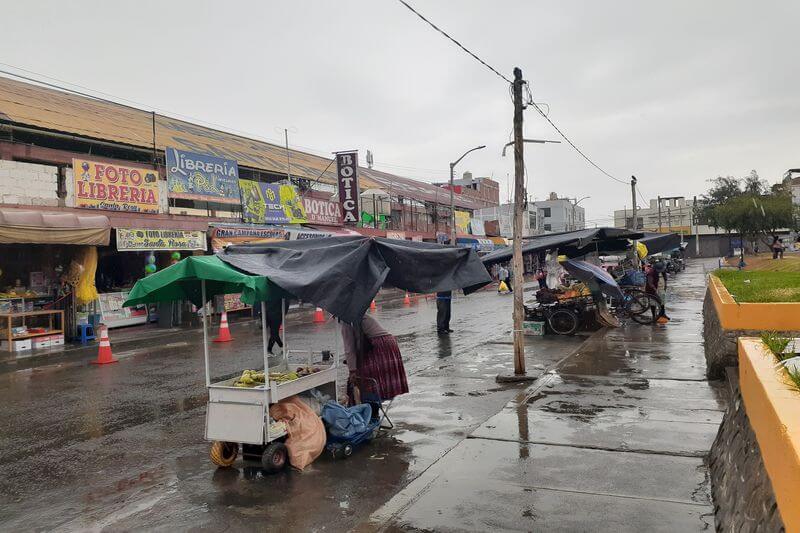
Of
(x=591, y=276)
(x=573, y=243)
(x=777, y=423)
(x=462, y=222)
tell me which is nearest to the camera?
(x=777, y=423)

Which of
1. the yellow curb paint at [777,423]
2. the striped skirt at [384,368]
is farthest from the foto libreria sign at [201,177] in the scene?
the yellow curb paint at [777,423]

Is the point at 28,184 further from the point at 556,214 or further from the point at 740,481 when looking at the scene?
the point at 556,214

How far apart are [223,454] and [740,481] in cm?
471

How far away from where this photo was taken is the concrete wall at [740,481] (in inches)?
119

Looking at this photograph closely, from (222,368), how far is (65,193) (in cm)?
833

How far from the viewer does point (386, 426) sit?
7406mm

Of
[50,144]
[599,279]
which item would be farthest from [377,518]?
[50,144]

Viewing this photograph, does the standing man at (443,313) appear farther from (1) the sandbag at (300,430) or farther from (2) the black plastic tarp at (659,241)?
(2) the black plastic tarp at (659,241)

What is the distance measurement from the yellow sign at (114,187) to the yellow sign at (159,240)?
2.27 feet

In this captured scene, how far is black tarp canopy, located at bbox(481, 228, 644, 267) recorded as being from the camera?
1453 cm

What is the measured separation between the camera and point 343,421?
653cm

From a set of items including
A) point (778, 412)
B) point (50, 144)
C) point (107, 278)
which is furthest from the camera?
point (107, 278)

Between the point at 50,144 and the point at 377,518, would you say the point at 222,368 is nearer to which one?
the point at 377,518

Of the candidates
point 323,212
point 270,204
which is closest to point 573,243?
point 270,204
